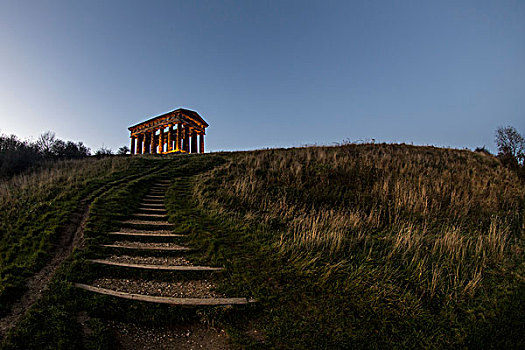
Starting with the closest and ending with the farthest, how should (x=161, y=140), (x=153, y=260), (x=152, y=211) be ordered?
(x=153, y=260), (x=152, y=211), (x=161, y=140)

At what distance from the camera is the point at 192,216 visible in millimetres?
7828

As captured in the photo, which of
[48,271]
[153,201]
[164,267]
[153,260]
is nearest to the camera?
[48,271]

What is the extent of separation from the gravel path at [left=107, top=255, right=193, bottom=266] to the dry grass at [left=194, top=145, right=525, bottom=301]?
82.9 inches

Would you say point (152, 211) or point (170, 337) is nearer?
point (170, 337)

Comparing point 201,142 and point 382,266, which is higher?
point 201,142

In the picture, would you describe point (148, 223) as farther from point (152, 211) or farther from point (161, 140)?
point (161, 140)

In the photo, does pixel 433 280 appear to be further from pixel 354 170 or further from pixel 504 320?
pixel 354 170

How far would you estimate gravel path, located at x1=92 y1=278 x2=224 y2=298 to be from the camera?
4207 mm

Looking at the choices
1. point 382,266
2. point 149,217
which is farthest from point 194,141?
point 382,266

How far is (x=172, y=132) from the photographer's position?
101 ft

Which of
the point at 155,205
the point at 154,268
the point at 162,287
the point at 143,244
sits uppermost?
the point at 155,205

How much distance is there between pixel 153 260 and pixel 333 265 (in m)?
3.66

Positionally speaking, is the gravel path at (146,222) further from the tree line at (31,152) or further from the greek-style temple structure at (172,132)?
the greek-style temple structure at (172,132)

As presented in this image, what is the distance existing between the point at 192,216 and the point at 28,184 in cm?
896
